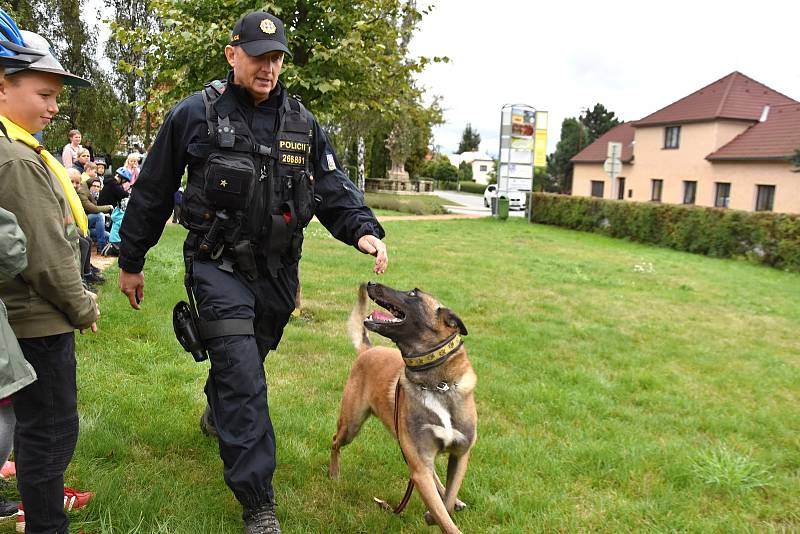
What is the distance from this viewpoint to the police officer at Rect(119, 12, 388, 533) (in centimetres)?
294

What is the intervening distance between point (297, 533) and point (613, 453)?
2.22 meters

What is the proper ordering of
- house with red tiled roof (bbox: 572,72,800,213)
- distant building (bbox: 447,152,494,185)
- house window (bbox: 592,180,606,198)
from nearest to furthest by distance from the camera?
house with red tiled roof (bbox: 572,72,800,213) → house window (bbox: 592,180,606,198) → distant building (bbox: 447,152,494,185)

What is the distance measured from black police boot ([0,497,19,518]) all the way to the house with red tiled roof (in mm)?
31921

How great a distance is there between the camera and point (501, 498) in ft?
11.8

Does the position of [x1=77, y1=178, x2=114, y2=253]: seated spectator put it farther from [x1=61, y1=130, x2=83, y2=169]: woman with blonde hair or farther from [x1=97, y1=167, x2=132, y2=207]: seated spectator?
[x1=61, y1=130, x2=83, y2=169]: woman with blonde hair

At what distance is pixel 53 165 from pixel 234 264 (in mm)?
936

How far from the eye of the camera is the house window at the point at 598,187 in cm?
4550

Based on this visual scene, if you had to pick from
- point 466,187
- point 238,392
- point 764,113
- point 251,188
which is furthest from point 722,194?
point 466,187

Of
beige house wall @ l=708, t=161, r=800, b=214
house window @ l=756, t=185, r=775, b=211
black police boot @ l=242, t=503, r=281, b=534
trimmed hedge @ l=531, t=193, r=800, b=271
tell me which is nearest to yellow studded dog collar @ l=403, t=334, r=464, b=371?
black police boot @ l=242, t=503, r=281, b=534

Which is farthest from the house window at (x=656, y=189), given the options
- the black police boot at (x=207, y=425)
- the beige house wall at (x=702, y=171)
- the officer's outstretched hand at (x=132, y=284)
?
the officer's outstretched hand at (x=132, y=284)

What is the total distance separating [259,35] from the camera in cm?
319

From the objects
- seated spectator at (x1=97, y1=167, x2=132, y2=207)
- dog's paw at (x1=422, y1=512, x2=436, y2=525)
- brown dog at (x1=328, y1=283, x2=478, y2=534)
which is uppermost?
seated spectator at (x1=97, y1=167, x2=132, y2=207)

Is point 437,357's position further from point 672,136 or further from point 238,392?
point 672,136

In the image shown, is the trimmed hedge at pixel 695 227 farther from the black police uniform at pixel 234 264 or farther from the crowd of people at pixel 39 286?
the crowd of people at pixel 39 286
